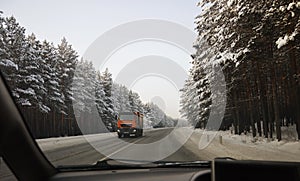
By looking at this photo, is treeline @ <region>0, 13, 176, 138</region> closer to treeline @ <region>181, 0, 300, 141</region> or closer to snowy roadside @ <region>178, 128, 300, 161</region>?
snowy roadside @ <region>178, 128, 300, 161</region>

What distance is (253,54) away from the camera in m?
15.4

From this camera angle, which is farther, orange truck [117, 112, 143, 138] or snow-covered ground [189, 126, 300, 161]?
orange truck [117, 112, 143, 138]

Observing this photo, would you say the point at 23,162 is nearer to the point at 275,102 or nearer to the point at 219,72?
the point at 219,72

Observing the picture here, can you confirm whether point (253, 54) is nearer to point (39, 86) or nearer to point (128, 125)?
point (39, 86)

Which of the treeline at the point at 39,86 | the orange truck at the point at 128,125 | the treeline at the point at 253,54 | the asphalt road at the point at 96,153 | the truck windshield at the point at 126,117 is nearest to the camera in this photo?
→ the treeline at the point at 39,86

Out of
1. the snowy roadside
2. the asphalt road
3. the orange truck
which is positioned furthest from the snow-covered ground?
the orange truck

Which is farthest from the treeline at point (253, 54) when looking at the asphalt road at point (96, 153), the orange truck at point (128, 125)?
the orange truck at point (128, 125)

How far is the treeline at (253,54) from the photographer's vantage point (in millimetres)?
12992

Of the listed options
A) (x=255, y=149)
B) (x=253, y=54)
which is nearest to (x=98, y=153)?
(x=255, y=149)

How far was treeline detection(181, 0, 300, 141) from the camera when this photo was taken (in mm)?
12992

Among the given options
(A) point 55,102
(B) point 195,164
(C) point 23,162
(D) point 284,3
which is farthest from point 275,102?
(C) point 23,162

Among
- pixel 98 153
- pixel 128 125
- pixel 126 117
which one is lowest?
pixel 98 153

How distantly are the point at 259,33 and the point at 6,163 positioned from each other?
13.1 meters

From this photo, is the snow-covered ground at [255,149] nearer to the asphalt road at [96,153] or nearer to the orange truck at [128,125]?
the asphalt road at [96,153]
